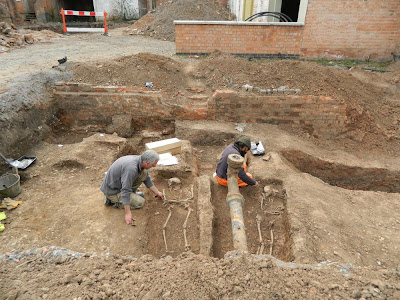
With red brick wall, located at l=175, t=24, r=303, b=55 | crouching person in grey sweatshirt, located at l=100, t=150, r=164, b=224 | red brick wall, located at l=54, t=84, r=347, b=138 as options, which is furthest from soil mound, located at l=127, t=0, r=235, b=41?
crouching person in grey sweatshirt, located at l=100, t=150, r=164, b=224

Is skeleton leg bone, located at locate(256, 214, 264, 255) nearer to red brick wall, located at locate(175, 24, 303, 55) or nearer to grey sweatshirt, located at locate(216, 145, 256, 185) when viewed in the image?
grey sweatshirt, located at locate(216, 145, 256, 185)

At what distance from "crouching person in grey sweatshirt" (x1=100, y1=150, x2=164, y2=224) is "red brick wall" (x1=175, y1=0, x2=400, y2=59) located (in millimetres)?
6983

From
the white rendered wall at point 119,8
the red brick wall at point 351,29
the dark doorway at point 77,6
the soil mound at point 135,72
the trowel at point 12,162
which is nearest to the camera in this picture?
the trowel at point 12,162

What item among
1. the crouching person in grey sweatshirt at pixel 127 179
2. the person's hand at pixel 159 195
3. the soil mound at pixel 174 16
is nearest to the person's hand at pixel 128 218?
the crouching person in grey sweatshirt at pixel 127 179

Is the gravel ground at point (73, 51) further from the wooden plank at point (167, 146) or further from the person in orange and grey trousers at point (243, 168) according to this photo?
the person in orange and grey trousers at point (243, 168)

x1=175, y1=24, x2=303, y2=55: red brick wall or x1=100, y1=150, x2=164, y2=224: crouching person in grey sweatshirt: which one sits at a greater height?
x1=175, y1=24, x2=303, y2=55: red brick wall

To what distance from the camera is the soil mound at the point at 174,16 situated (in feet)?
47.3

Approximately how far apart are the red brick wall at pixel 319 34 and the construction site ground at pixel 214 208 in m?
1.41

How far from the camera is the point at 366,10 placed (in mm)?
9719

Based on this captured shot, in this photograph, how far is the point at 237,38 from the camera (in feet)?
31.7

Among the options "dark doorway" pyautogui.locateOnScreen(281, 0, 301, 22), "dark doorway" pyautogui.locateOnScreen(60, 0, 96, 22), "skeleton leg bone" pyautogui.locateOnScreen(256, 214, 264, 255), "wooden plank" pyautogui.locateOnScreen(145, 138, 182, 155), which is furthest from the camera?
"dark doorway" pyautogui.locateOnScreen(60, 0, 96, 22)

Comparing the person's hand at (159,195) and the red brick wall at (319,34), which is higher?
the red brick wall at (319,34)

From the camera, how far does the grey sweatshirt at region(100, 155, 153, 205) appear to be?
12.4ft

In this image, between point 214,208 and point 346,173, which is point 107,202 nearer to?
point 214,208
